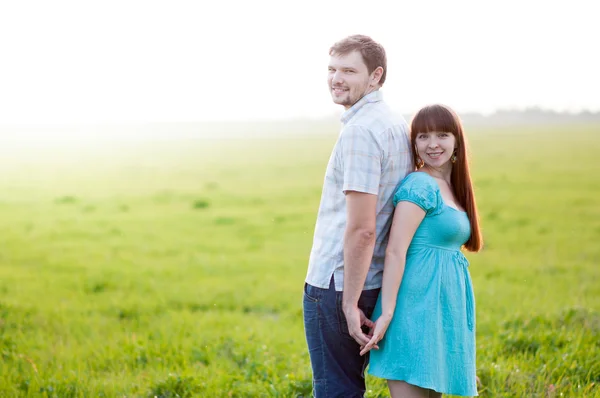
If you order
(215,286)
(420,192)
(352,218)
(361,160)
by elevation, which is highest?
(361,160)

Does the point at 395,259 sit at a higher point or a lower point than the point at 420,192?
lower

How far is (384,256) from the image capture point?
130 inches

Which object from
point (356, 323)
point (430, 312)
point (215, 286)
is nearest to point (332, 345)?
point (356, 323)

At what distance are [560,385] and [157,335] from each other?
12.3ft

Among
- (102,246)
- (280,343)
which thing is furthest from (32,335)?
(102,246)

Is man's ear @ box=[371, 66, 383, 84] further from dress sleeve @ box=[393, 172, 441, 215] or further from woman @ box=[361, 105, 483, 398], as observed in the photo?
dress sleeve @ box=[393, 172, 441, 215]

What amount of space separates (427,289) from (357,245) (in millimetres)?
424

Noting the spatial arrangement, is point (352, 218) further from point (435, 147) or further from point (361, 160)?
point (435, 147)

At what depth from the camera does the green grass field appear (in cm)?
515

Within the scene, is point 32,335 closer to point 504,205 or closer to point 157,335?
point 157,335

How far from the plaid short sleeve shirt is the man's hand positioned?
13 centimetres

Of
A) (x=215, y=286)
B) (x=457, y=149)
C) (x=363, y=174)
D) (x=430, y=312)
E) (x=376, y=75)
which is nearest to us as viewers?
(x=363, y=174)

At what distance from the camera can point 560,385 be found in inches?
193

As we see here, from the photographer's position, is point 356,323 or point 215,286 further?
point 215,286
